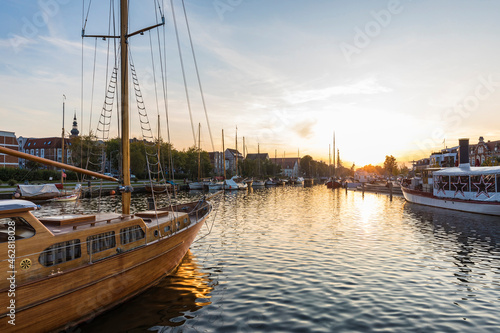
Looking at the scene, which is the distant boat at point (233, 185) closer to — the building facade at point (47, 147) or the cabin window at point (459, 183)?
the cabin window at point (459, 183)

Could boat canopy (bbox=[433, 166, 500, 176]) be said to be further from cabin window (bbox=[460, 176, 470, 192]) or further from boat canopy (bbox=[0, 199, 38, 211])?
boat canopy (bbox=[0, 199, 38, 211])

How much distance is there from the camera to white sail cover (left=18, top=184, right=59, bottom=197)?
145 ft

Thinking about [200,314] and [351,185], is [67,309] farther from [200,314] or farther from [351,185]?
[351,185]

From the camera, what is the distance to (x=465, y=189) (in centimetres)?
3684

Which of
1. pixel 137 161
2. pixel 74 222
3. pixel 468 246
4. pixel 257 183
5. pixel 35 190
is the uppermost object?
pixel 137 161

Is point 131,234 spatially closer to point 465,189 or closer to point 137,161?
point 465,189

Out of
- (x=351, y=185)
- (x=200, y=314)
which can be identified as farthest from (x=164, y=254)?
(x=351, y=185)

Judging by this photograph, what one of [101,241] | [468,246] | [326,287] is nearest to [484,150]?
[468,246]

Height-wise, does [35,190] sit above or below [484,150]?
below

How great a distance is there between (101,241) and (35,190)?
45624mm

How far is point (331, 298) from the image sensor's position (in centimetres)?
1162

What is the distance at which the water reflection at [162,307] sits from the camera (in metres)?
9.57

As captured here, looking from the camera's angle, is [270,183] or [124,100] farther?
[270,183]

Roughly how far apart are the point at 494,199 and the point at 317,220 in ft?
66.7
